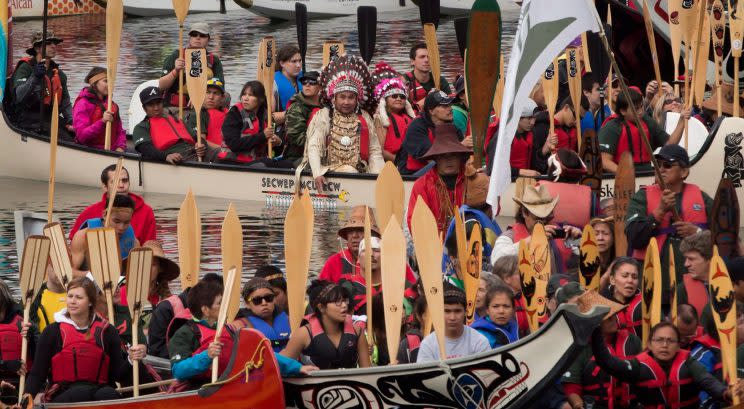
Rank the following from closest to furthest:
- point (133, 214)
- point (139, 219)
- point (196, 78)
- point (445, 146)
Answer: point (445, 146) → point (133, 214) → point (139, 219) → point (196, 78)

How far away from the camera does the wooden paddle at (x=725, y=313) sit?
10.0 meters

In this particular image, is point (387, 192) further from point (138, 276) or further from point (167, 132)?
point (167, 132)

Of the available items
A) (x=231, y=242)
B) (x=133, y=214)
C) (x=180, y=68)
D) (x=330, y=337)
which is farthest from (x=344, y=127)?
(x=330, y=337)

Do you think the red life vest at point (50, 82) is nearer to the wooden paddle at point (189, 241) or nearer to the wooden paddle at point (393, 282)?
the wooden paddle at point (189, 241)

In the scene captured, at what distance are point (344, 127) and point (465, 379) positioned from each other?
7.19 metres

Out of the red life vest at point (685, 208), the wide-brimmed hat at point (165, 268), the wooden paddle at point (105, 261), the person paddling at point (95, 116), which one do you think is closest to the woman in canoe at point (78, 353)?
the wooden paddle at point (105, 261)

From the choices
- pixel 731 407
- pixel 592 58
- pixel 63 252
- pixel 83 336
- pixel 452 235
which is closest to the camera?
pixel 731 407

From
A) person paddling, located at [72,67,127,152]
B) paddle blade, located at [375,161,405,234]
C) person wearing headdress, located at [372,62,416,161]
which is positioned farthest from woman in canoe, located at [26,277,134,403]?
person paddling, located at [72,67,127,152]

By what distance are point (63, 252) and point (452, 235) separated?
2521mm

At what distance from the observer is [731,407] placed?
9875 millimetres

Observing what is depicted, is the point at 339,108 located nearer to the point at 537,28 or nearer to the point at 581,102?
the point at 581,102

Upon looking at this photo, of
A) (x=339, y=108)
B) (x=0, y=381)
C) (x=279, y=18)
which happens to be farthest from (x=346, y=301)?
(x=279, y=18)

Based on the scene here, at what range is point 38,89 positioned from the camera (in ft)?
63.7

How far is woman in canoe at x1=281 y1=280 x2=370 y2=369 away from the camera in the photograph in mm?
10852
